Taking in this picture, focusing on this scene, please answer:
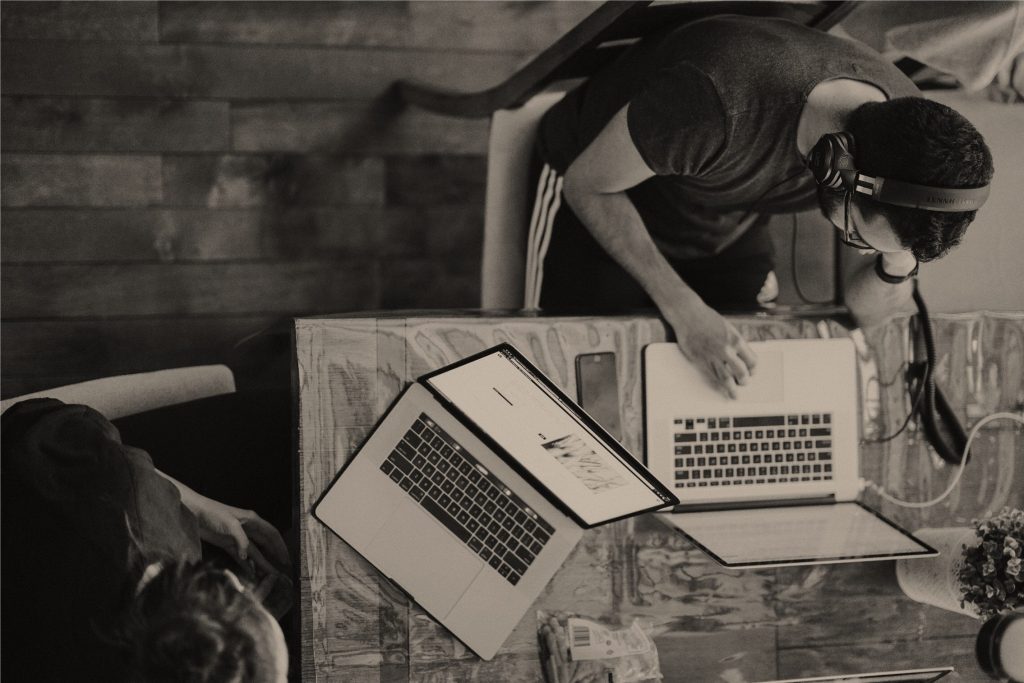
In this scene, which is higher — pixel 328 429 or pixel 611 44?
pixel 611 44

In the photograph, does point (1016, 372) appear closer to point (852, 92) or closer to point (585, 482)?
point (852, 92)

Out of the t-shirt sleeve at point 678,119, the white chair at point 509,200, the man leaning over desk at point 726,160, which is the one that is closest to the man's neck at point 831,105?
the man leaning over desk at point 726,160

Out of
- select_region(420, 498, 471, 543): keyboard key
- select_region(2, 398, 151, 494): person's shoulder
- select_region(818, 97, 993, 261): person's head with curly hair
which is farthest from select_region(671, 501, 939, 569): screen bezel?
select_region(2, 398, 151, 494): person's shoulder

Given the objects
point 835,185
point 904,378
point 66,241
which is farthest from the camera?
→ point 66,241

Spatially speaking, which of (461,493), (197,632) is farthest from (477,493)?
(197,632)

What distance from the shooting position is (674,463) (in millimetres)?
1323

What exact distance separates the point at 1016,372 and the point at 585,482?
83cm

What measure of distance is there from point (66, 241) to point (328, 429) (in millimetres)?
1052

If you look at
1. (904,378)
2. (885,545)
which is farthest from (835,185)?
(885,545)

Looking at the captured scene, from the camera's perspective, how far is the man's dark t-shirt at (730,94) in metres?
1.16

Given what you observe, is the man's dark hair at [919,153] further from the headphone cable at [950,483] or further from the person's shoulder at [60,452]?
the person's shoulder at [60,452]

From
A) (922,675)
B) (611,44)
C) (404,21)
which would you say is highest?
(404,21)

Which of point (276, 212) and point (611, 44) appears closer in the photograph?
point (611, 44)

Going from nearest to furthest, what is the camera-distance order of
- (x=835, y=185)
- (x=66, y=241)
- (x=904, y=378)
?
1. (x=835, y=185)
2. (x=904, y=378)
3. (x=66, y=241)
